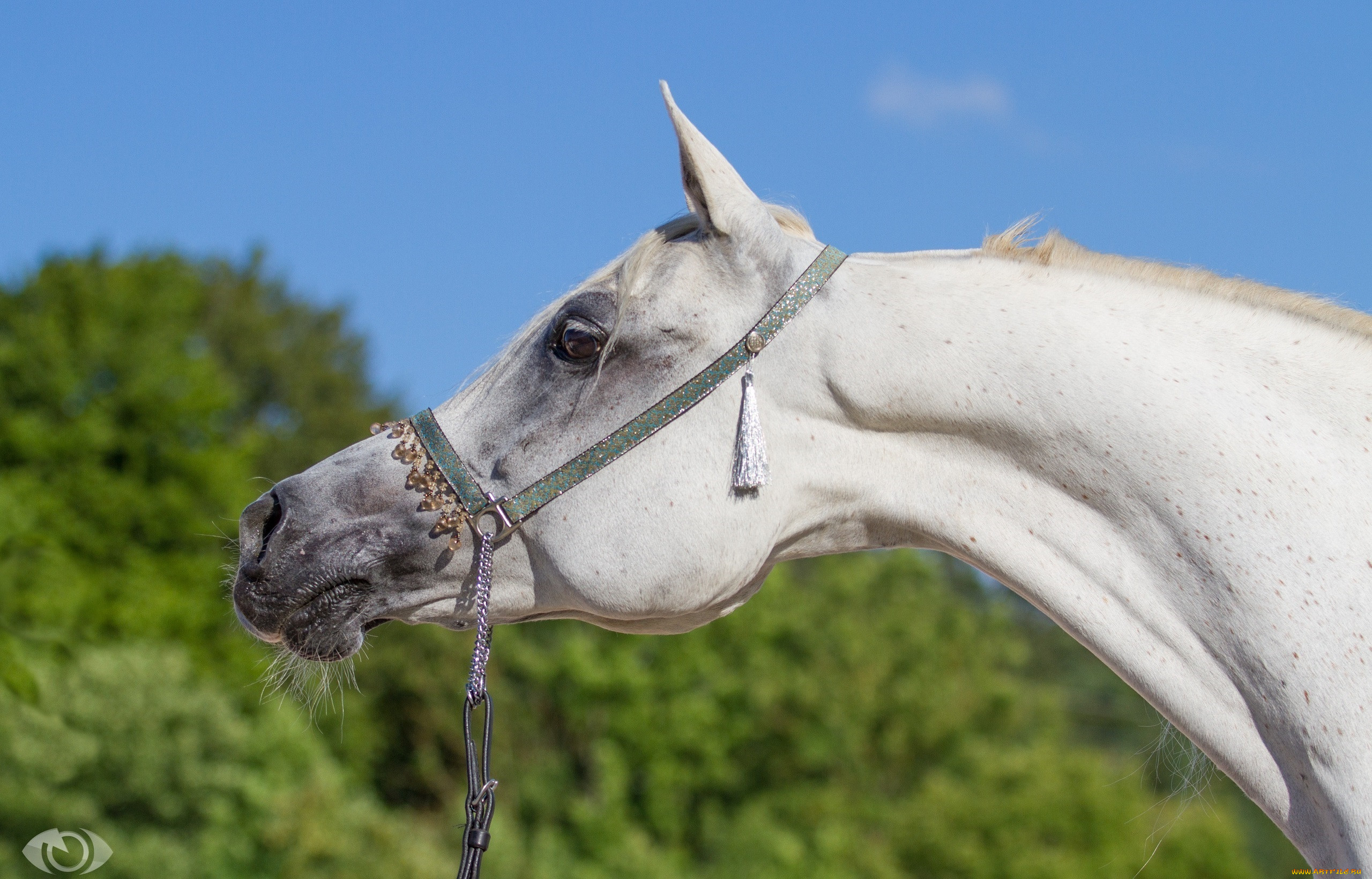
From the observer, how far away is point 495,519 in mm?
2449

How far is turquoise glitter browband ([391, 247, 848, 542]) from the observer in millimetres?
2381

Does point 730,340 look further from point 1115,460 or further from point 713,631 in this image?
point 713,631

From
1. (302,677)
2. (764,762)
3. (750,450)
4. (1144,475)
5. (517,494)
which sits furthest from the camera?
(764,762)

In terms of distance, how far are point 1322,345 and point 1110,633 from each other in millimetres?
751

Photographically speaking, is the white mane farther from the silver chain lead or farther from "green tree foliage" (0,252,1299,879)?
"green tree foliage" (0,252,1299,879)

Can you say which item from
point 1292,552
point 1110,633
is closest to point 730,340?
point 1110,633

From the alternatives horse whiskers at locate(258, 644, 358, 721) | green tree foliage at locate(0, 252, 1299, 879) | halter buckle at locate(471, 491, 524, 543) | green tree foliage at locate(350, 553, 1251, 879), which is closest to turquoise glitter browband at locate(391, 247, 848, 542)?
halter buckle at locate(471, 491, 524, 543)

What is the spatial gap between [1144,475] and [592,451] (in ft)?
3.82

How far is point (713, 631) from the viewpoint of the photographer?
81.9 feet

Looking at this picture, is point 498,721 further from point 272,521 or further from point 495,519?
point 495,519

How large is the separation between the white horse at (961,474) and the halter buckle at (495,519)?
32 mm

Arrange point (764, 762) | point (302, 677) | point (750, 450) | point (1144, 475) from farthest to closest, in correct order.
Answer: point (764, 762)
point (302, 677)
point (750, 450)
point (1144, 475)

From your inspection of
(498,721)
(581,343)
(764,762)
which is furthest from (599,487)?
(764,762)

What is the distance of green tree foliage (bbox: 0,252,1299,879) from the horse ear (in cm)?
1459
